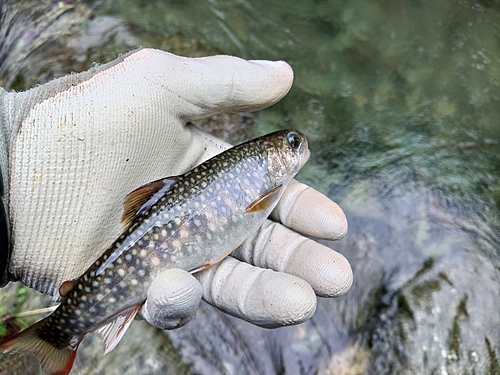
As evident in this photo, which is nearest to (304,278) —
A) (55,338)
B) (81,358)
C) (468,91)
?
(55,338)

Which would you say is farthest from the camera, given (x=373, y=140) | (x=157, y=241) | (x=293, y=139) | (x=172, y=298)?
(x=373, y=140)

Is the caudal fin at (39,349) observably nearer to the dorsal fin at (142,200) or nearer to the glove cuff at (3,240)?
the glove cuff at (3,240)

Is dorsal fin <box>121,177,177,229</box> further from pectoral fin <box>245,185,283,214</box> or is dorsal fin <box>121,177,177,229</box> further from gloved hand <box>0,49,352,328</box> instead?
pectoral fin <box>245,185,283,214</box>

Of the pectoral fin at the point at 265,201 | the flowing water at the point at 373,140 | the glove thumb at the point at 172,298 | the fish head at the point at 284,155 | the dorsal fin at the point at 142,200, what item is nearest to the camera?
the glove thumb at the point at 172,298

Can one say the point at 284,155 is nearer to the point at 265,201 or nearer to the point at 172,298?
the point at 265,201

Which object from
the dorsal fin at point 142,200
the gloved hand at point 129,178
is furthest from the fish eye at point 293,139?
the dorsal fin at point 142,200

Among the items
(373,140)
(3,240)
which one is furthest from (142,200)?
(373,140)
